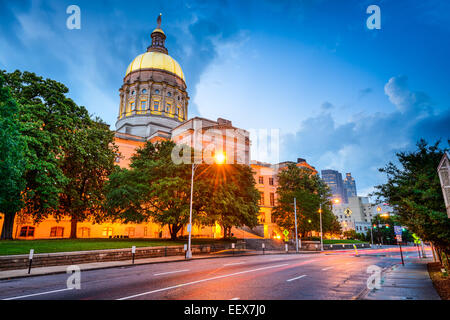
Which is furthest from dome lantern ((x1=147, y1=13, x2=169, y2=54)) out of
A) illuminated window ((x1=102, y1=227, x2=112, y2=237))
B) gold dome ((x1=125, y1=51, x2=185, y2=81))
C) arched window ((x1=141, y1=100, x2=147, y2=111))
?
illuminated window ((x1=102, y1=227, x2=112, y2=237))

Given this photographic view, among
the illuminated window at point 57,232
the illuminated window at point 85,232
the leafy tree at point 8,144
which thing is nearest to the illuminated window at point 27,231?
the illuminated window at point 57,232

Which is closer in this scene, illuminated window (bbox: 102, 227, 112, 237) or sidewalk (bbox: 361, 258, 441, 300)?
sidewalk (bbox: 361, 258, 441, 300)

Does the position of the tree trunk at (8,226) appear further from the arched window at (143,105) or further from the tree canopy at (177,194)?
the arched window at (143,105)

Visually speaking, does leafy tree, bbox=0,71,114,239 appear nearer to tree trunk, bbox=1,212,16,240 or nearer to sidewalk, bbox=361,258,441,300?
tree trunk, bbox=1,212,16,240

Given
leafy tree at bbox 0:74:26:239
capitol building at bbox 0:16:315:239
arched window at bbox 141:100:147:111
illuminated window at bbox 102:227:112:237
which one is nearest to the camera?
leafy tree at bbox 0:74:26:239

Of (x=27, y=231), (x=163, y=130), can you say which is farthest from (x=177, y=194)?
(x=163, y=130)

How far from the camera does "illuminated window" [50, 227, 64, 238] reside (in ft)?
150

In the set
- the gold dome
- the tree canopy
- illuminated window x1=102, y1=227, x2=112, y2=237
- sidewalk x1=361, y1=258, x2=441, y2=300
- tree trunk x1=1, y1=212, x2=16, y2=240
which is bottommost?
sidewalk x1=361, y1=258, x2=441, y2=300

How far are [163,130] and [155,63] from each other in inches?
829

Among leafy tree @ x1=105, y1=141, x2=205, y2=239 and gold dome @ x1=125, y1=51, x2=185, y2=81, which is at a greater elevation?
gold dome @ x1=125, y1=51, x2=185, y2=81

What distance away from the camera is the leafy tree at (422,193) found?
10.3m

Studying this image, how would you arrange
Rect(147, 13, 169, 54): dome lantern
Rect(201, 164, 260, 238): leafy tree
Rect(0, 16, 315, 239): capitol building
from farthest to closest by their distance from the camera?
Rect(147, 13, 169, 54): dome lantern → Rect(0, 16, 315, 239): capitol building → Rect(201, 164, 260, 238): leafy tree
